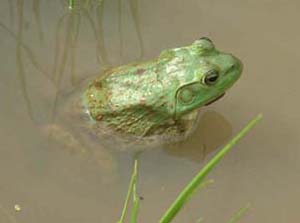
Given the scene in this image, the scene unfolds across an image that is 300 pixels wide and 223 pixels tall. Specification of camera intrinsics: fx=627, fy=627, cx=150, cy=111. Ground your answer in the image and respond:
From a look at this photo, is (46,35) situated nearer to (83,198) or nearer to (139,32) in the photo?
(139,32)

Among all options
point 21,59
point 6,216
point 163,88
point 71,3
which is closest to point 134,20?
point 71,3

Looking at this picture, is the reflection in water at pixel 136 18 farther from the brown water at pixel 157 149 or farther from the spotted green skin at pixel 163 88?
the spotted green skin at pixel 163 88

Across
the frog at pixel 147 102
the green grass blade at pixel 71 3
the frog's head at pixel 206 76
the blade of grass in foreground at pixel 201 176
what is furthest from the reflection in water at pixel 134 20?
the blade of grass in foreground at pixel 201 176

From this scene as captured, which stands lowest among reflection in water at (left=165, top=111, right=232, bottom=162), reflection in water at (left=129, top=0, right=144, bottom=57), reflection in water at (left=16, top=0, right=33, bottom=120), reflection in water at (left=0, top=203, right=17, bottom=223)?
reflection in water at (left=0, top=203, right=17, bottom=223)

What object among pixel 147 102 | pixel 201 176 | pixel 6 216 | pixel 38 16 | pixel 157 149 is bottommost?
pixel 6 216

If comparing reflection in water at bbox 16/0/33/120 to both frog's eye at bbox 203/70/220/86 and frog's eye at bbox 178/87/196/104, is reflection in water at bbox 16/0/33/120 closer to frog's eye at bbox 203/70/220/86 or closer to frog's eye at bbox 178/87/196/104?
frog's eye at bbox 178/87/196/104

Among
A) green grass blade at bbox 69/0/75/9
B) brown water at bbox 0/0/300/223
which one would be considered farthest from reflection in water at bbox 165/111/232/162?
green grass blade at bbox 69/0/75/9

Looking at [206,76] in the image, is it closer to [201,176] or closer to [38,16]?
[38,16]
